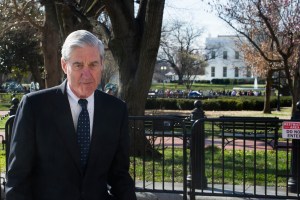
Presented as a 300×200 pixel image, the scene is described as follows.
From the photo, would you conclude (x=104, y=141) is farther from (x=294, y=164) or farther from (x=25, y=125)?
(x=294, y=164)

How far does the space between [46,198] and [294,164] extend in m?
5.45

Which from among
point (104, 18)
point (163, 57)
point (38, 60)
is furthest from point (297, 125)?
point (163, 57)

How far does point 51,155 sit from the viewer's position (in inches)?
115

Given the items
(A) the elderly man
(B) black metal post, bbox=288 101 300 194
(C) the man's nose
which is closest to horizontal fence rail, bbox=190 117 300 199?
(B) black metal post, bbox=288 101 300 194

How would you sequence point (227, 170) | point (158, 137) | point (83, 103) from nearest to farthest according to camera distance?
point (83, 103) < point (158, 137) < point (227, 170)

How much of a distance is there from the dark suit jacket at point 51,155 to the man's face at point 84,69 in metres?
0.12

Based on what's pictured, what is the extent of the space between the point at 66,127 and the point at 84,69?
0.34 metres

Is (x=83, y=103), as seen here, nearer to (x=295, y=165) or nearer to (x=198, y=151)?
(x=198, y=151)

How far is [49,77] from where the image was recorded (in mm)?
19578

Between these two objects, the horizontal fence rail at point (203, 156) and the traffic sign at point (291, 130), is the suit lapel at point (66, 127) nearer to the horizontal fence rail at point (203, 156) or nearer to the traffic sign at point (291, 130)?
the horizontal fence rail at point (203, 156)

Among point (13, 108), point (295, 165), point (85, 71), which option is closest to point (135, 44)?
point (13, 108)

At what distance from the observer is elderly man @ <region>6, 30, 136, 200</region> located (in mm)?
2898

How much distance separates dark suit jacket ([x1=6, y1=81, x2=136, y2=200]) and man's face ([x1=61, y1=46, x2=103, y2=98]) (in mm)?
123

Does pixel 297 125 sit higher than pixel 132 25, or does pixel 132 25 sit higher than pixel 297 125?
pixel 132 25
